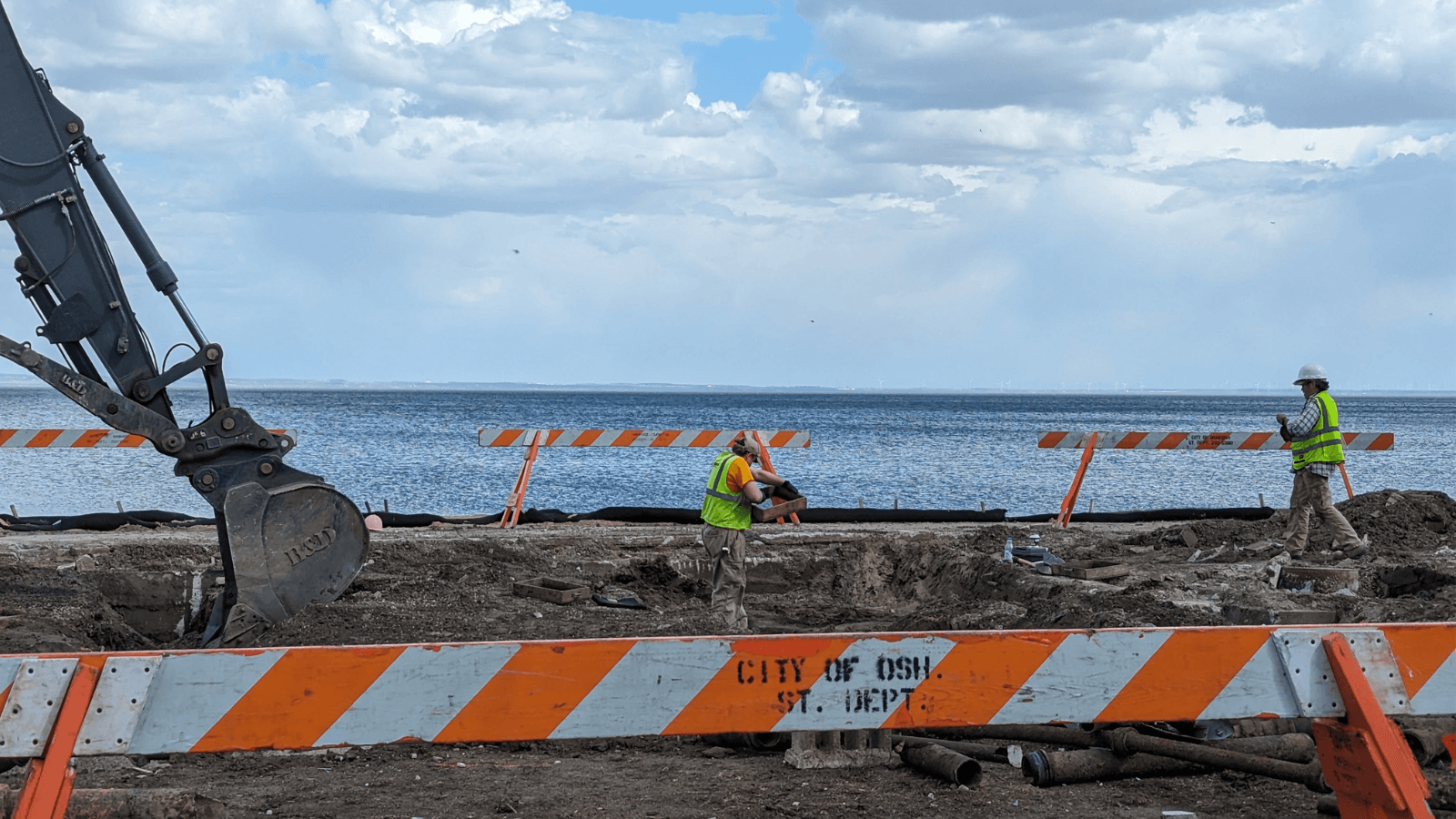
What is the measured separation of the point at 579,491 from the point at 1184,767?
Answer: 28541mm

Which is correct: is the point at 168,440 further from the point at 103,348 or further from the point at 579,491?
the point at 579,491

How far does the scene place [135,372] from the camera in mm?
8148

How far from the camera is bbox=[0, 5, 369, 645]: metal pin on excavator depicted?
7887 mm

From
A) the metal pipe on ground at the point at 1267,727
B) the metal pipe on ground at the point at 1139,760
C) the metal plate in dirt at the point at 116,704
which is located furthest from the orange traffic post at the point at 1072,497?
the metal plate in dirt at the point at 116,704

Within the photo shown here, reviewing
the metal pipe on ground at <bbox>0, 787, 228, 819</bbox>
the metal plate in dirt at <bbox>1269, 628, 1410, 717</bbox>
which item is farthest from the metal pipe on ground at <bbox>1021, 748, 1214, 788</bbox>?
the metal pipe on ground at <bbox>0, 787, 228, 819</bbox>

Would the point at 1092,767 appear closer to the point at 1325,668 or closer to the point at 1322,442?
the point at 1325,668

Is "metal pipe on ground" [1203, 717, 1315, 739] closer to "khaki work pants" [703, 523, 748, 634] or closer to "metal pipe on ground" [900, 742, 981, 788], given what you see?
"metal pipe on ground" [900, 742, 981, 788]

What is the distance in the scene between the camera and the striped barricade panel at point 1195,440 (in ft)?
47.2

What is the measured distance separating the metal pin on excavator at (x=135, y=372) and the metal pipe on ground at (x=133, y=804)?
3539mm

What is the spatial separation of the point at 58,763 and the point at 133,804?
1313mm

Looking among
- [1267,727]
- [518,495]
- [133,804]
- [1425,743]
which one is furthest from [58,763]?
[518,495]

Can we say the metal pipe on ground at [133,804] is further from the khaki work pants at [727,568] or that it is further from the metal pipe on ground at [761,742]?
the khaki work pants at [727,568]

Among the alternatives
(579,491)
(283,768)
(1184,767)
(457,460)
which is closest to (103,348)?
(283,768)

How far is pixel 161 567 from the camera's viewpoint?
11148mm
